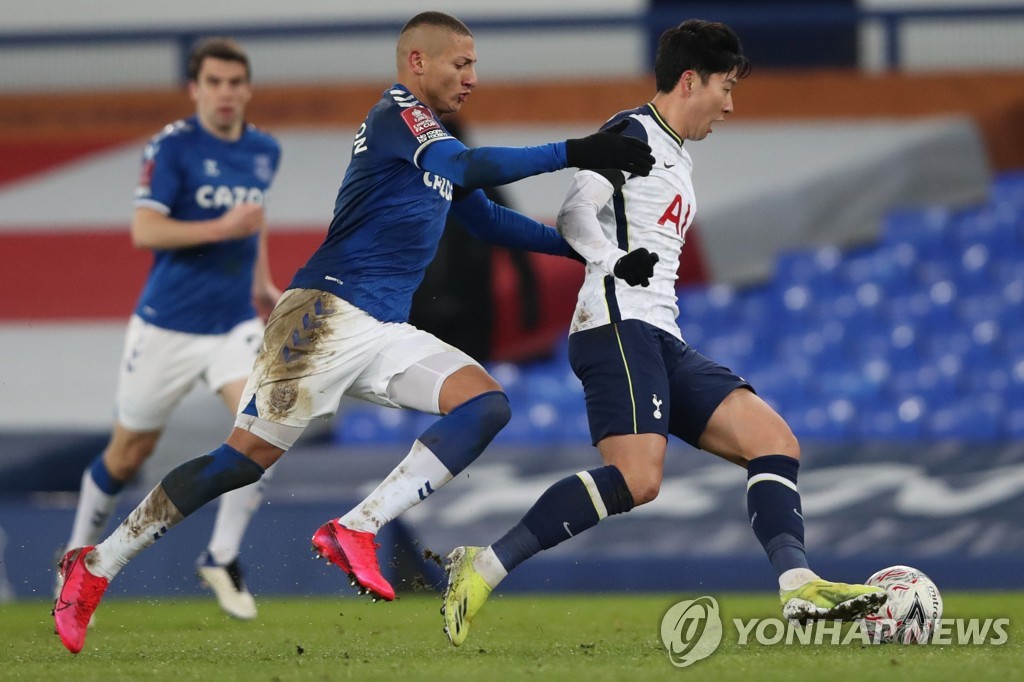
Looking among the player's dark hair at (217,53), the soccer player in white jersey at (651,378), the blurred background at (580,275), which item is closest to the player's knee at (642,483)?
the soccer player in white jersey at (651,378)

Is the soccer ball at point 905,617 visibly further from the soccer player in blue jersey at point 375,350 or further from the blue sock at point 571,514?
the soccer player in blue jersey at point 375,350

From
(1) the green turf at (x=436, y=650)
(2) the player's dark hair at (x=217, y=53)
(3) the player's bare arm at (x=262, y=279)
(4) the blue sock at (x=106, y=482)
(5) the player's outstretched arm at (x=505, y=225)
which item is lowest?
(1) the green turf at (x=436, y=650)

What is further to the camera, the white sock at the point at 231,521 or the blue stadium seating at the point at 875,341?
the blue stadium seating at the point at 875,341

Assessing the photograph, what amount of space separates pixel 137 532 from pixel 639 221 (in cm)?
172

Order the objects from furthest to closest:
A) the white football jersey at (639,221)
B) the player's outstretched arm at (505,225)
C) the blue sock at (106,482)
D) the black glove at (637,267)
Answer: the blue sock at (106,482) < the player's outstretched arm at (505,225) < the white football jersey at (639,221) < the black glove at (637,267)

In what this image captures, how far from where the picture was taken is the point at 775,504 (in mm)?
4254

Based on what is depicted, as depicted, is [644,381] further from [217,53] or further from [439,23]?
[217,53]

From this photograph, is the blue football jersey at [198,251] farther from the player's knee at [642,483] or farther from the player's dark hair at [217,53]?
the player's knee at [642,483]

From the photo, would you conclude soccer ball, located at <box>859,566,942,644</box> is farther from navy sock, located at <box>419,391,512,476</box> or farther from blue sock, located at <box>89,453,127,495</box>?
blue sock, located at <box>89,453,127,495</box>

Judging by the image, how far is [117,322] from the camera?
416 inches

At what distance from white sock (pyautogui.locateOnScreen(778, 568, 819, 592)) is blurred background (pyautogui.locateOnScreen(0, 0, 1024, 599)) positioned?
3324mm

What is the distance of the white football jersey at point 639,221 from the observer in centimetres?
430

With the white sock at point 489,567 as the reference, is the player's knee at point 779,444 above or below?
above

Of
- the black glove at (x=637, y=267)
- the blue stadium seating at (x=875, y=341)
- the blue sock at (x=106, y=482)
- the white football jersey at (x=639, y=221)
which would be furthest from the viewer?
the blue stadium seating at (x=875, y=341)
